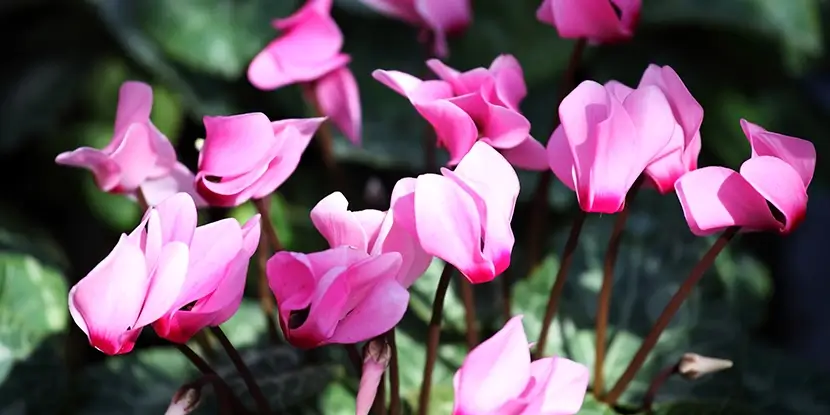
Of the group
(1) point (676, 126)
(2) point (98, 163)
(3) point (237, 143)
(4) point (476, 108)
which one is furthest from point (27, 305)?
(1) point (676, 126)

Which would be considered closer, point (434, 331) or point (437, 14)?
point (434, 331)

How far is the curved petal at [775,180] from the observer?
528mm

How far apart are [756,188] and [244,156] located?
12.2 inches

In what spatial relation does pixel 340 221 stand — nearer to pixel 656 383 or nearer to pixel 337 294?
pixel 337 294

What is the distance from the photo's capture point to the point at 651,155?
0.53 m

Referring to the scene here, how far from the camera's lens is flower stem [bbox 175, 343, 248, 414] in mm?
563

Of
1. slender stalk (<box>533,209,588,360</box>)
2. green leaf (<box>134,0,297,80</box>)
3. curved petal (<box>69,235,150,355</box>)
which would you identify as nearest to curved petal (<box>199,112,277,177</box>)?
curved petal (<box>69,235,150,355</box>)

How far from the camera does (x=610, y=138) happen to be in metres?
0.52

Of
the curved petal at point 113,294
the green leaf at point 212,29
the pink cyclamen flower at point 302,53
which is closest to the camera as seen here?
the curved petal at point 113,294

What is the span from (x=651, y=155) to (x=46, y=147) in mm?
1323

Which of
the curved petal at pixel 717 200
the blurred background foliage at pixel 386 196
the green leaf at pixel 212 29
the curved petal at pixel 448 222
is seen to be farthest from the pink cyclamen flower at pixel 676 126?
the green leaf at pixel 212 29

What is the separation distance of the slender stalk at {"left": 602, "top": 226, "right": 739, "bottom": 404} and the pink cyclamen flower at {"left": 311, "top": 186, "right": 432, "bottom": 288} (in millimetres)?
205

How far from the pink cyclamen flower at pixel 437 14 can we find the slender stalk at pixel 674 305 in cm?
27

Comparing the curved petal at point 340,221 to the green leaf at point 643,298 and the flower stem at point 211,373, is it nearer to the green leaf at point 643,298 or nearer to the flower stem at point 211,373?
the flower stem at point 211,373
